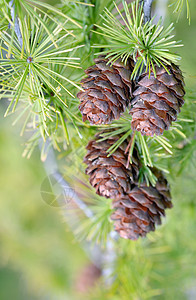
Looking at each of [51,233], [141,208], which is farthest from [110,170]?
[51,233]

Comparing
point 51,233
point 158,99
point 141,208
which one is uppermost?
point 158,99

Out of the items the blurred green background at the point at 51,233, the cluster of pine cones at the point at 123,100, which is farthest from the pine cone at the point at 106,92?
the blurred green background at the point at 51,233

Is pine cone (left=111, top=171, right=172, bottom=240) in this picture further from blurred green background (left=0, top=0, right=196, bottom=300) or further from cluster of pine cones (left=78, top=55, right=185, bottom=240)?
blurred green background (left=0, top=0, right=196, bottom=300)

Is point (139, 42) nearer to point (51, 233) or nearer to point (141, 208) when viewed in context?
point (141, 208)

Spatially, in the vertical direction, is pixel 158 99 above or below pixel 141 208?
above

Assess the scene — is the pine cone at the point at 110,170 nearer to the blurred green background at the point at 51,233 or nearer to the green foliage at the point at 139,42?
the green foliage at the point at 139,42

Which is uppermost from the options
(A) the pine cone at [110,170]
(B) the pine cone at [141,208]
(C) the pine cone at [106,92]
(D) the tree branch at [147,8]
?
(D) the tree branch at [147,8]

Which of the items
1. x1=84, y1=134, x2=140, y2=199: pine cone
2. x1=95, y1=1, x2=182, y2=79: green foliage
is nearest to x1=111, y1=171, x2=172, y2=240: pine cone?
x1=84, y1=134, x2=140, y2=199: pine cone
